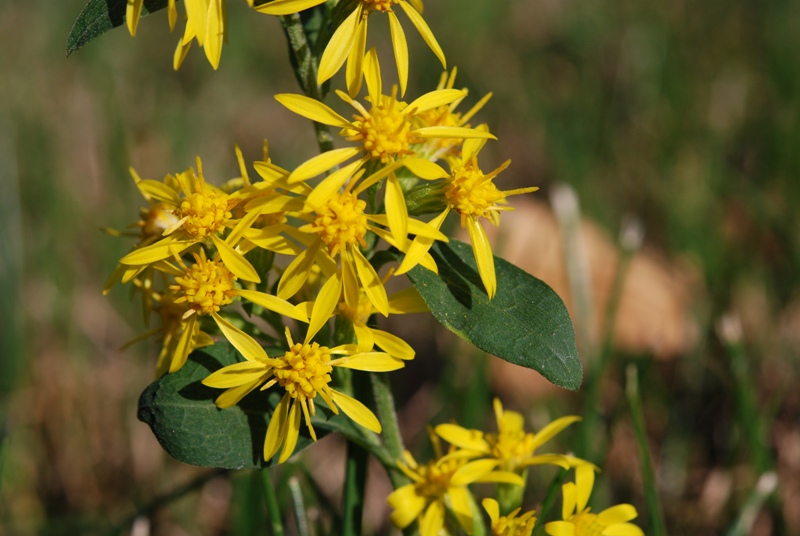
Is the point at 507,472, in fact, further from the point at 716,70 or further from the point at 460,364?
the point at 716,70

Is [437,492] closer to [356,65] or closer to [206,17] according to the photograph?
[356,65]

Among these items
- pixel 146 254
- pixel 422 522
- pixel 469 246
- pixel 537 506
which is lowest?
pixel 537 506

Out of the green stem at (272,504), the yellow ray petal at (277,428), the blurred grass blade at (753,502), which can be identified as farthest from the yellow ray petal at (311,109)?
the blurred grass blade at (753,502)

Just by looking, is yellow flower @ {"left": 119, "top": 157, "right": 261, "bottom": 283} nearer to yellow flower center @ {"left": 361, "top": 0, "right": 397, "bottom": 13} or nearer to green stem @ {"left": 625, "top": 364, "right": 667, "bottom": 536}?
yellow flower center @ {"left": 361, "top": 0, "right": 397, "bottom": 13}

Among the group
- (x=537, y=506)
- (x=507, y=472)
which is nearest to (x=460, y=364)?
(x=537, y=506)

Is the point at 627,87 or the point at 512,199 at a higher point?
the point at 627,87
